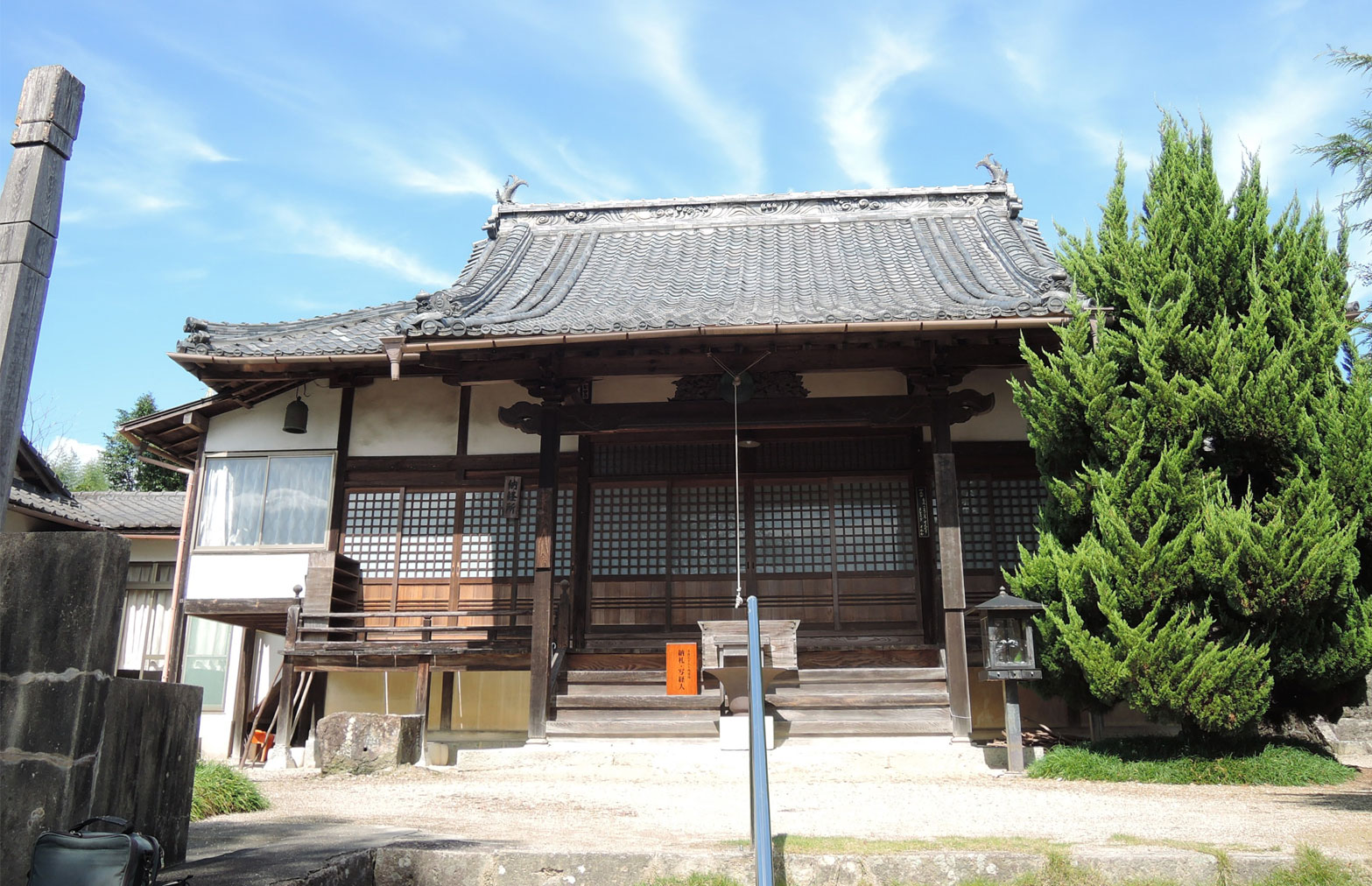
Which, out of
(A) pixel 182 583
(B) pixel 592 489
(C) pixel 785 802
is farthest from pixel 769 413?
(A) pixel 182 583

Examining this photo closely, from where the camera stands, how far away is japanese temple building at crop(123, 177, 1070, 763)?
10227 millimetres

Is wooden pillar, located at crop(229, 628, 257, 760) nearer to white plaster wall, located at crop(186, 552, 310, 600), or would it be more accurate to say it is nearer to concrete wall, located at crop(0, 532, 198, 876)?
white plaster wall, located at crop(186, 552, 310, 600)

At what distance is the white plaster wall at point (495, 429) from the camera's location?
11930 millimetres

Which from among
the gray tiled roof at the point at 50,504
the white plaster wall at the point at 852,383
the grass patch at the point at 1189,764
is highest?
the white plaster wall at the point at 852,383

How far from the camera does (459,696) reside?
11.6 m

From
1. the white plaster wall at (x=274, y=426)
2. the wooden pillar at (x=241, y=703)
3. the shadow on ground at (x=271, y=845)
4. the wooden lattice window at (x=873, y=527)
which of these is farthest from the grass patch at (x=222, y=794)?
the wooden lattice window at (x=873, y=527)

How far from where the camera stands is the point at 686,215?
50.3ft

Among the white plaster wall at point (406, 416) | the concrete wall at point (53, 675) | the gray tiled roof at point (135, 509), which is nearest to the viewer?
the concrete wall at point (53, 675)

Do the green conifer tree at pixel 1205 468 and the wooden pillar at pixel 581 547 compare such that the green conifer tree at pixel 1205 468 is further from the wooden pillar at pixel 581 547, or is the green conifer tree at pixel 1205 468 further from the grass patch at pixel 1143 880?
the wooden pillar at pixel 581 547

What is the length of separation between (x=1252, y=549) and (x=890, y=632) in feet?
14.3

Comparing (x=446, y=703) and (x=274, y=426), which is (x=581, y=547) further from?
(x=274, y=426)

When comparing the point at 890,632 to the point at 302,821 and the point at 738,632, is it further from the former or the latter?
the point at 302,821

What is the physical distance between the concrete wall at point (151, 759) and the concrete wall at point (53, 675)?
2.2 inches

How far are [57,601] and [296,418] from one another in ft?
27.7
